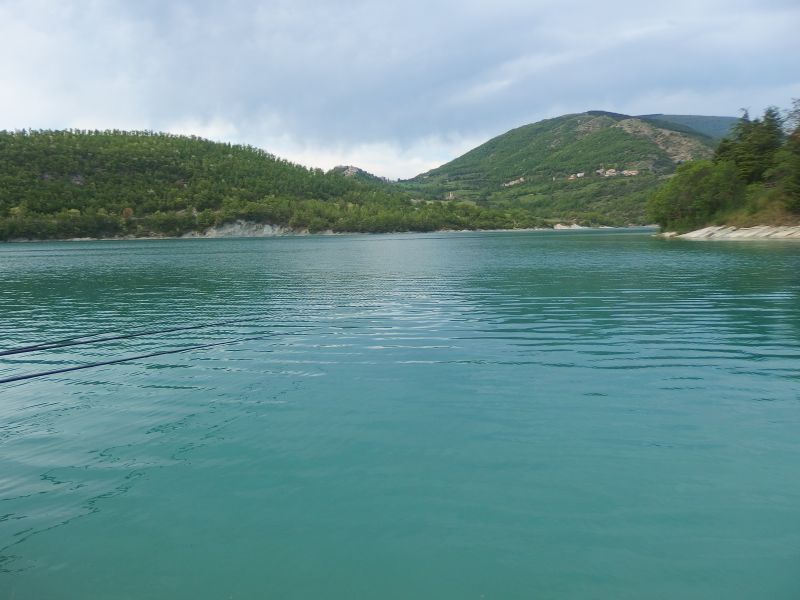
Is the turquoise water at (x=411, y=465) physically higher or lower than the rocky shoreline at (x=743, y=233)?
lower

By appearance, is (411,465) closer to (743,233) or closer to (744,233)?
(744,233)

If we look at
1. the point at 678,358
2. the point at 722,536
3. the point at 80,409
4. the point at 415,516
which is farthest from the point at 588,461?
the point at 80,409

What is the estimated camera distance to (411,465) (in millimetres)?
9789

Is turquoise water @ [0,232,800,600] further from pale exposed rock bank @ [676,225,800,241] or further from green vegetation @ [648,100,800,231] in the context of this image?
green vegetation @ [648,100,800,231]

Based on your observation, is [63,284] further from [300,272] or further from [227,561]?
[227,561]

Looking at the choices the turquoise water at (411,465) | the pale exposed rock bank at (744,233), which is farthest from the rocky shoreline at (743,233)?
the turquoise water at (411,465)

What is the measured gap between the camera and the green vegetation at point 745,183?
89644mm

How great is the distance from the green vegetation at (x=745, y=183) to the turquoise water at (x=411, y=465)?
83.3m

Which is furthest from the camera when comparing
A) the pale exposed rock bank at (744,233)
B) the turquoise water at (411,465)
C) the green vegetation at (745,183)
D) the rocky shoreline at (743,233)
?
the green vegetation at (745,183)

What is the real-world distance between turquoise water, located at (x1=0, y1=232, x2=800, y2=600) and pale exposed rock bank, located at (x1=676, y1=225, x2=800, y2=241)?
7542cm

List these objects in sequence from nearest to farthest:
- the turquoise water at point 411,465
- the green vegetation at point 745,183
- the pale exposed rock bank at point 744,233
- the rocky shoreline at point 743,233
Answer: the turquoise water at point 411,465
the pale exposed rock bank at point 744,233
the rocky shoreline at point 743,233
the green vegetation at point 745,183

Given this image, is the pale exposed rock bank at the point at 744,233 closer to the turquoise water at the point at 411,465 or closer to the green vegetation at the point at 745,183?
the green vegetation at the point at 745,183

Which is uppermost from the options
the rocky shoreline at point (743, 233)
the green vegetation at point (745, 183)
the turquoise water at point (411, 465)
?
the green vegetation at point (745, 183)

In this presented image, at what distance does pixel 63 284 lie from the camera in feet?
150
